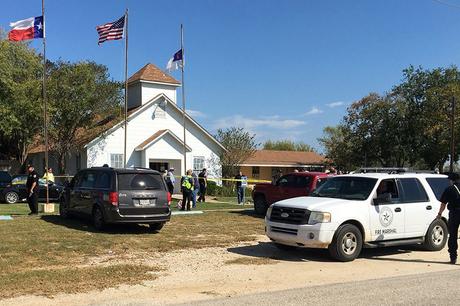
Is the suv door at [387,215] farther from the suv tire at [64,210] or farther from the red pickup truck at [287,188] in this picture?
the suv tire at [64,210]

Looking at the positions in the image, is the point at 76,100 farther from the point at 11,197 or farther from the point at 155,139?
the point at 11,197

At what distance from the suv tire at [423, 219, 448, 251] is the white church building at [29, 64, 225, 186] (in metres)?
23.0

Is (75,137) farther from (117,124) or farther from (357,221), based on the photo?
(357,221)

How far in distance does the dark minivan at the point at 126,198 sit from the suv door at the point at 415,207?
6088mm

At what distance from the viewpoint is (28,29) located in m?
20.4

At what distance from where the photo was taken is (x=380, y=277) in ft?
29.7

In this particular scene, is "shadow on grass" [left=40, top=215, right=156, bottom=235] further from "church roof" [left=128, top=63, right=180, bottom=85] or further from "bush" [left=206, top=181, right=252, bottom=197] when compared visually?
"church roof" [left=128, top=63, right=180, bottom=85]

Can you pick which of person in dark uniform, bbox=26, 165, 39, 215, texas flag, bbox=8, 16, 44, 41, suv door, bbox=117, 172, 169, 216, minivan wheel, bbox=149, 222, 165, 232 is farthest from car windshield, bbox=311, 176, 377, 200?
texas flag, bbox=8, 16, 44, 41

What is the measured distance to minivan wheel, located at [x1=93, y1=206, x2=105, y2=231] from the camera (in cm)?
1382

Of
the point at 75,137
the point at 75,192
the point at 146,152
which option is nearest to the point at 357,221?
the point at 75,192

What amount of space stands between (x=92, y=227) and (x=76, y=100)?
766 inches

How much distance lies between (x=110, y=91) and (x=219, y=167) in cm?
938

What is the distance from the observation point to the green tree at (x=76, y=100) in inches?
1266

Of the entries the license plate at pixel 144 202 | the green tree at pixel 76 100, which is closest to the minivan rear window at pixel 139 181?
the license plate at pixel 144 202
